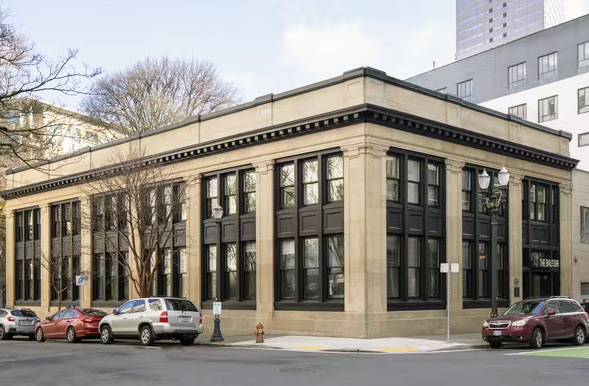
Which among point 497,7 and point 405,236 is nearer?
point 405,236

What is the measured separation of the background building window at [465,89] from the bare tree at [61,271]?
38719 mm

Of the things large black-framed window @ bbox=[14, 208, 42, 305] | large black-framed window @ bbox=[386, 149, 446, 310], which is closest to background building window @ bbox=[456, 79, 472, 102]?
large black-framed window @ bbox=[386, 149, 446, 310]

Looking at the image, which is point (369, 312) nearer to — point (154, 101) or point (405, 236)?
point (405, 236)

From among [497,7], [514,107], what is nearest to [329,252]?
[514,107]

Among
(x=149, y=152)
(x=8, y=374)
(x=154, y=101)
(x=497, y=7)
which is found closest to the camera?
(x=8, y=374)

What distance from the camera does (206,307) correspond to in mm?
33594

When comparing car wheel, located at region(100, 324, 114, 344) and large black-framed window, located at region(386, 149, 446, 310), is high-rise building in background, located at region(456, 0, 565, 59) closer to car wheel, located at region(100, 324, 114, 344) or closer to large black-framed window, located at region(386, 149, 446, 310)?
large black-framed window, located at region(386, 149, 446, 310)

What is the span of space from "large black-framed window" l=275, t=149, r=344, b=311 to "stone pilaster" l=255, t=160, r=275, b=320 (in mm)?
268

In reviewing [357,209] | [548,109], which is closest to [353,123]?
[357,209]

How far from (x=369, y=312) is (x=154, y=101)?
34.5 m

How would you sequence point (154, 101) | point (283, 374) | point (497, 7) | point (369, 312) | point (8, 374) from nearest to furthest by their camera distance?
point (283, 374) < point (8, 374) < point (369, 312) < point (154, 101) < point (497, 7)

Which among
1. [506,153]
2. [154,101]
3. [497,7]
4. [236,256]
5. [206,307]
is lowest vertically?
[206,307]

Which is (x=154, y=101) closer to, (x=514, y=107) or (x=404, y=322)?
(x=514, y=107)

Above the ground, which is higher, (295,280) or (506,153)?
(506,153)
